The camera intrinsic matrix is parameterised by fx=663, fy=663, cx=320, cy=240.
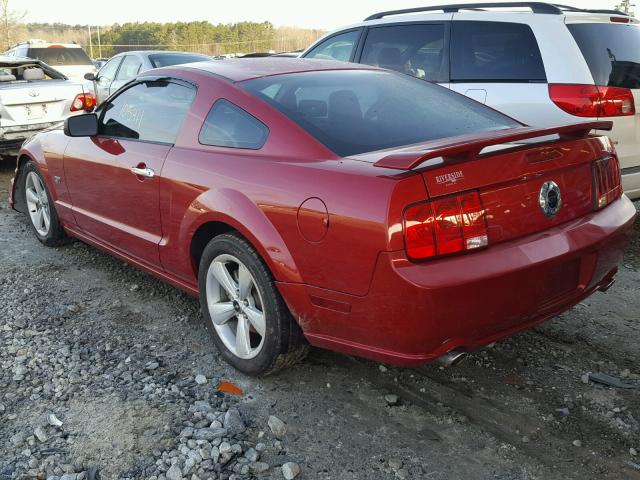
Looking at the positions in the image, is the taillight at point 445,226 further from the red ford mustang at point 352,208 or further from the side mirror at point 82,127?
the side mirror at point 82,127

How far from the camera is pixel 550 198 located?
2.69 m

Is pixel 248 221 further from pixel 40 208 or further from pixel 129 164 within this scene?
pixel 40 208

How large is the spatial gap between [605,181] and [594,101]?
2.07m

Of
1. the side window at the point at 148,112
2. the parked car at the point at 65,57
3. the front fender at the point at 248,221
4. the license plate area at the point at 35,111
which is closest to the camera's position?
the front fender at the point at 248,221

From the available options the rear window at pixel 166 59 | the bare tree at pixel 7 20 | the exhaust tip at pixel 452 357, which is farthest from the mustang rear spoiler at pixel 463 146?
the bare tree at pixel 7 20

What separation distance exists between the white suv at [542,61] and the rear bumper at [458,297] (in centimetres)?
229

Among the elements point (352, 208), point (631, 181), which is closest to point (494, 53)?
point (631, 181)

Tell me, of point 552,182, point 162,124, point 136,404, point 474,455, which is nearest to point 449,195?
point 552,182

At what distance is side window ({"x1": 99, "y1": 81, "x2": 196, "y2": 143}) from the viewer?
3639mm

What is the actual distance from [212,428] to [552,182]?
5.66ft

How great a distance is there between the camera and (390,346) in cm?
255

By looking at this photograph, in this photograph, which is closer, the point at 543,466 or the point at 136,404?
the point at 543,466

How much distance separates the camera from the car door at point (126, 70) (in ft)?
38.3

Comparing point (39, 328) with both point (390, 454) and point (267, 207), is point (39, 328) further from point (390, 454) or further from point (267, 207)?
point (390, 454)
